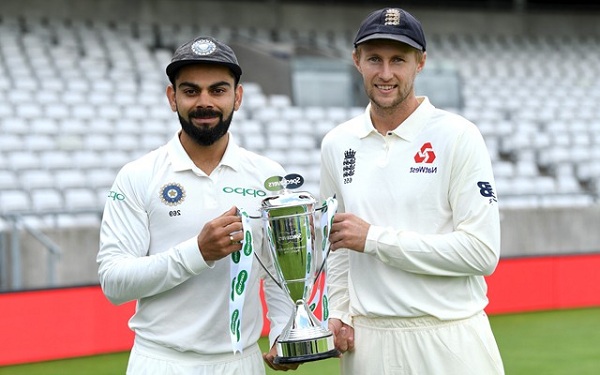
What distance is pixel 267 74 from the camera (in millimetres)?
Result: 15867

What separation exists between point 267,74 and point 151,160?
12.6 meters

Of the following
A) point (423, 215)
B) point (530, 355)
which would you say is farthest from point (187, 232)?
point (530, 355)

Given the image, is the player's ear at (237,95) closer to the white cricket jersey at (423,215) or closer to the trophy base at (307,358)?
the white cricket jersey at (423,215)

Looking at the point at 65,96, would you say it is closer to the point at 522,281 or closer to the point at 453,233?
the point at 522,281

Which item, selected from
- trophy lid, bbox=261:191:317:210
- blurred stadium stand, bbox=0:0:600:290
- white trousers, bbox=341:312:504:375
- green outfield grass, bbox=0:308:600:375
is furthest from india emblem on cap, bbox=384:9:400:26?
blurred stadium stand, bbox=0:0:600:290

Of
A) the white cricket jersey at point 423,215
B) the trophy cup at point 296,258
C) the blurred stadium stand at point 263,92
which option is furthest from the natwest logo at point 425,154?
the blurred stadium stand at point 263,92

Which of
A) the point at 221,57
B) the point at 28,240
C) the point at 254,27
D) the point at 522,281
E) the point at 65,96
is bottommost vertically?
the point at 522,281

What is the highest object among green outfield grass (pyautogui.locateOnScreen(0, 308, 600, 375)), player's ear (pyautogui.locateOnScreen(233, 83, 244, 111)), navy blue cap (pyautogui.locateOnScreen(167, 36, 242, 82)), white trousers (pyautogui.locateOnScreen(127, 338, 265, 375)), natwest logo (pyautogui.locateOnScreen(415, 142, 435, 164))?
navy blue cap (pyautogui.locateOnScreen(167, 36, 242, 82))

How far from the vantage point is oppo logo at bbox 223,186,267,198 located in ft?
11.0

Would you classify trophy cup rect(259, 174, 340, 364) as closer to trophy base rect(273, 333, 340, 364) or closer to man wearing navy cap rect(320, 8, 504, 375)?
trophy base rect(273, 333, 340, 364)

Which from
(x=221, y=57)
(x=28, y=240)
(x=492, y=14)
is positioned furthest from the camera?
(x=492, y=14)

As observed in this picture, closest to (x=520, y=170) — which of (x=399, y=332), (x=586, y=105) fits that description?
(x=586, y=105)

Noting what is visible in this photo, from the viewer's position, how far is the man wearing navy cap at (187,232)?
3.23 metres

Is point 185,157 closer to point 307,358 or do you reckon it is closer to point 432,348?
point 307,358
